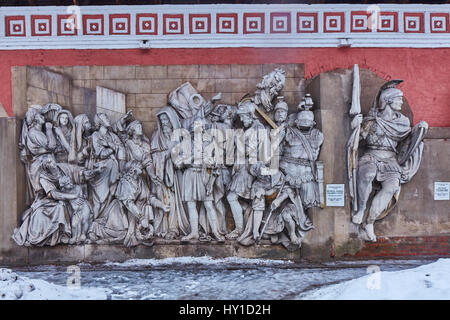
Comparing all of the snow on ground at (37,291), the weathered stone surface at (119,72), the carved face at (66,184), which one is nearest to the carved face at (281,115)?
the weathered stone surface at (119,72)

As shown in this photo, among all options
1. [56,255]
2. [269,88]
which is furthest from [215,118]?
[56,255]

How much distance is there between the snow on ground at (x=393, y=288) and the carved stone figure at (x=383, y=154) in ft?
4.82

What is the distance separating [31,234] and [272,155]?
3666mm

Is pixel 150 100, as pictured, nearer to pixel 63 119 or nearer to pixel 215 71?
pixel 215 71

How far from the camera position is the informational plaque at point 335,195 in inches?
283

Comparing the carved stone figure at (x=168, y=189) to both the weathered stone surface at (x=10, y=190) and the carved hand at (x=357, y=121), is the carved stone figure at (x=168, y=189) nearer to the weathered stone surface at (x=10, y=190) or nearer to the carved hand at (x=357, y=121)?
the weathered stone surface at (x=10, y=190)

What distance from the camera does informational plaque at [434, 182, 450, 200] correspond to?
7484 mm

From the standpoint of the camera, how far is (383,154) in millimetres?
7301

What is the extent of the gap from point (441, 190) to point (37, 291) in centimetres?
585

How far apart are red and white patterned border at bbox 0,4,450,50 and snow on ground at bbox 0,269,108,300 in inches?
156

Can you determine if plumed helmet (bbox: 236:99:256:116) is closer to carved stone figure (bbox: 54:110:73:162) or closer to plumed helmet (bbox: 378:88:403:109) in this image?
plumed helmet (bbox: 378:88:403:109)

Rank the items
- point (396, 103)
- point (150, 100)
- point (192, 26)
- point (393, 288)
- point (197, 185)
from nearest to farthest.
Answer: point (393, 288) < point (197, 185) < point (396, 103) < point (150, 100) < point (192, 26)

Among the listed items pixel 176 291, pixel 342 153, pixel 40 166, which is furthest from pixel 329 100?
pixel 40 166

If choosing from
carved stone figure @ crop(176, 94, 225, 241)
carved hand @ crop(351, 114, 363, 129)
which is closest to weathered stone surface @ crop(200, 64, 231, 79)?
carved stone figure @ crop(176, 94, 225, 241)
